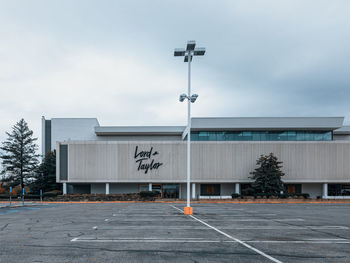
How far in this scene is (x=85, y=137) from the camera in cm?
5544

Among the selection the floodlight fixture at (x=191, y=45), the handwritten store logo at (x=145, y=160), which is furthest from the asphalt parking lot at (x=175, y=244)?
the handwritten store logo at (x=145, y=160)

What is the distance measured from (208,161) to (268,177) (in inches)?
330

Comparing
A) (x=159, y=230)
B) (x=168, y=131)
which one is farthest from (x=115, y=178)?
(x=159, y=230)

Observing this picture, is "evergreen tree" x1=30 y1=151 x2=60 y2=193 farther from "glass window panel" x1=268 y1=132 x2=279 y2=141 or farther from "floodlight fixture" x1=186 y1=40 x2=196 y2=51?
"floodlight fixture" x1=186 y1=40 x2=196 y2=51

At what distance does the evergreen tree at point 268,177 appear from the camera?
33.5 m

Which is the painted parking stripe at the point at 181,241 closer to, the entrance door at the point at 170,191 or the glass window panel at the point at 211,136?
the entrance door at the point at 170,191

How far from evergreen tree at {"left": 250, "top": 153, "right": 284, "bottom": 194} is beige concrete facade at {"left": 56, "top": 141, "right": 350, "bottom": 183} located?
8.89 ft

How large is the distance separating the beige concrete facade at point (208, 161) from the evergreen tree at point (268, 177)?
107 inches

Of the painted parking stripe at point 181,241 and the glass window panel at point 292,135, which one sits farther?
the glass window panel at point 292,135

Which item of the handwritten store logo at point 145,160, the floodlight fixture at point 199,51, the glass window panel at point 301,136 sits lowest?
the handwritten store logo at point 145,160

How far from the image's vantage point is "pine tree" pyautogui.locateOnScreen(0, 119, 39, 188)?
4722cm

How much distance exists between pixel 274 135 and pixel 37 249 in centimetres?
3854

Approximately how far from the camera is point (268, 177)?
3369 centimetres

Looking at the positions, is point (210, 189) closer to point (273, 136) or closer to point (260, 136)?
point (260, 136)
